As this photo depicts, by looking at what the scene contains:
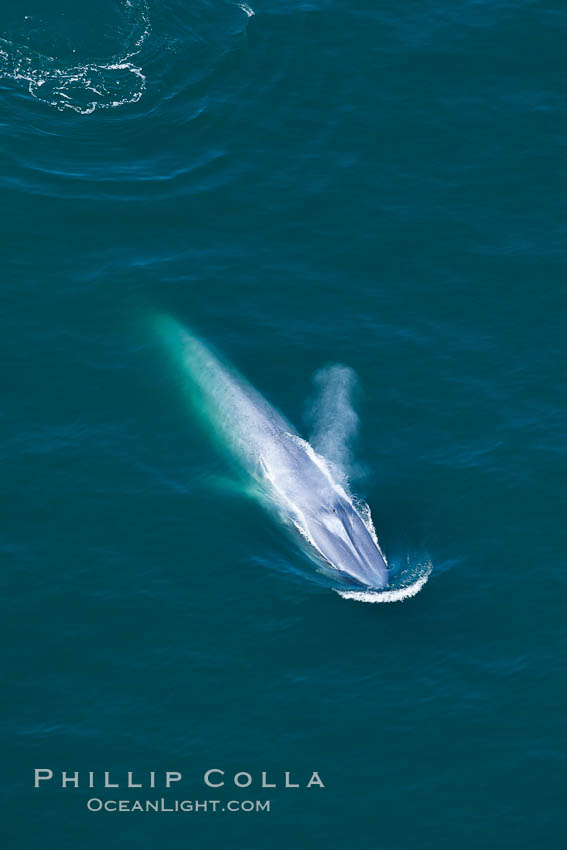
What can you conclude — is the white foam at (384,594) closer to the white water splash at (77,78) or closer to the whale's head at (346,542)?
the whale's head at (346,542)

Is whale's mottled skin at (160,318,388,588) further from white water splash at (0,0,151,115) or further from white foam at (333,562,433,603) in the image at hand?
white water splash at (0,0,151,115)

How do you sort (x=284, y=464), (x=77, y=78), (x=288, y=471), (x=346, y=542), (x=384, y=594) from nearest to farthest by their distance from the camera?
(x=384, y=594) → (x=346, y=542) → (x=288, y=471) → (x=284, y=464) → (x=77, y=78)

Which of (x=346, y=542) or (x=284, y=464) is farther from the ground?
(x=284, y=464)

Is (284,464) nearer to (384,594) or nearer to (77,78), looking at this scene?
(384,594)

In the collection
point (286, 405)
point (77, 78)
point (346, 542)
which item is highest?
point (77, 78)

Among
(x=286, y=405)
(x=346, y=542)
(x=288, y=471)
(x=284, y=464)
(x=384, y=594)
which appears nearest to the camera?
(x=384, y=594)

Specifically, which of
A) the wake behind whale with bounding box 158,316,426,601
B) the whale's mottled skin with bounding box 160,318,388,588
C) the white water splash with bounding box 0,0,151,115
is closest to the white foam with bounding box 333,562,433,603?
the wake behind whale with bounding box 158,316,426,601

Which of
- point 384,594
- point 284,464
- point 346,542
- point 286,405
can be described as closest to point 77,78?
point 286,405
